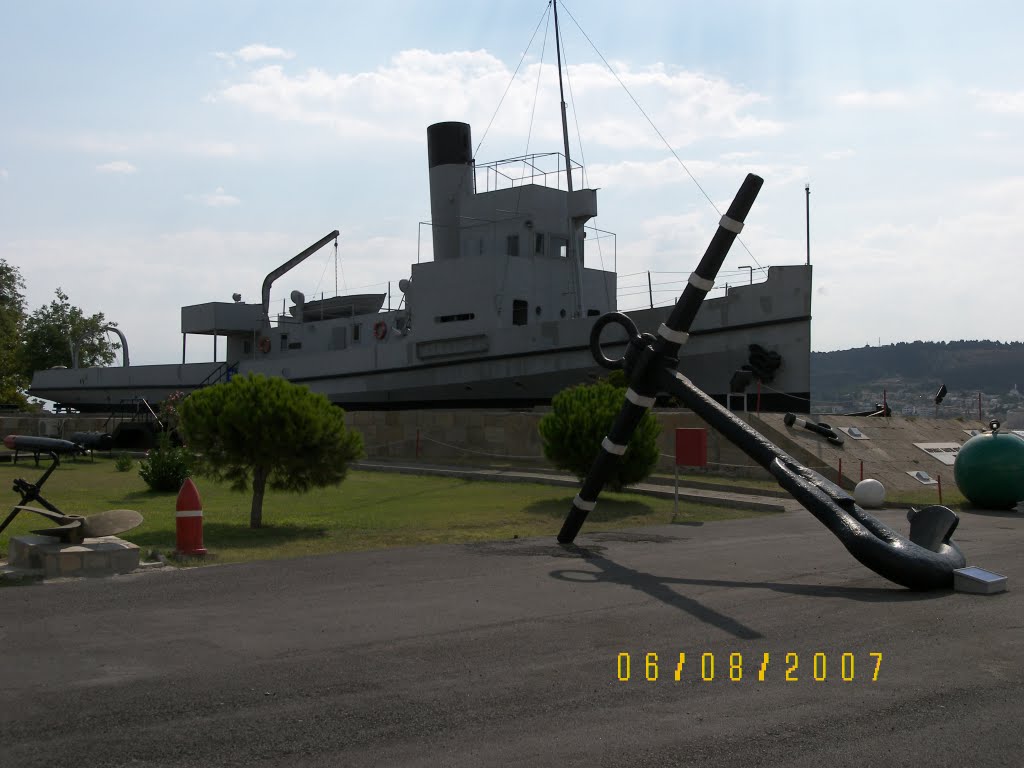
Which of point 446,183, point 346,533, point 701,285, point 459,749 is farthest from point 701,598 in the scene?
point 446,183

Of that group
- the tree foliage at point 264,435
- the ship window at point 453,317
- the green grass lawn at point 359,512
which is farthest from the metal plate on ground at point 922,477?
the ship window at point 453,317

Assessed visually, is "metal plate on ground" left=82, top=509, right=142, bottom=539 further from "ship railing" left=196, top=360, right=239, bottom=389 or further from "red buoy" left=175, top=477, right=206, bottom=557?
"ship railing" left=196, top=360, right=239, bottom=389

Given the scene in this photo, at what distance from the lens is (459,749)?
3.95m

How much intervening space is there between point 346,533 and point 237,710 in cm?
682

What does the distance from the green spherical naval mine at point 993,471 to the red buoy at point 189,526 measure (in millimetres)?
11678

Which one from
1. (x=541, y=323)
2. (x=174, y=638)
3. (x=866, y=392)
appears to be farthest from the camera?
(x=866, y=392)

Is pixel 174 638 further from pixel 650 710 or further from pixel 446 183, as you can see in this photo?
pixel 446 183

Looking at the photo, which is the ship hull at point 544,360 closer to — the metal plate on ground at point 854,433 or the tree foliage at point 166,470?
the metal plate on ground at point 854,433

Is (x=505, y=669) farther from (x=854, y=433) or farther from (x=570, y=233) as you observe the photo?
(x=570, y=233)

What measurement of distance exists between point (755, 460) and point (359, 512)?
680 centimetres

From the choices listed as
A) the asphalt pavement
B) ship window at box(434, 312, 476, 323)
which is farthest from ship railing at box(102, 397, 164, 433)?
the asphalt pavement

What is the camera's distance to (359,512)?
44.3ft

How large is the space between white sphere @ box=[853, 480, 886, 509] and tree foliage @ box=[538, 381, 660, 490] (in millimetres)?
3163

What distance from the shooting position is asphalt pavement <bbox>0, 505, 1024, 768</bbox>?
13.1ft
